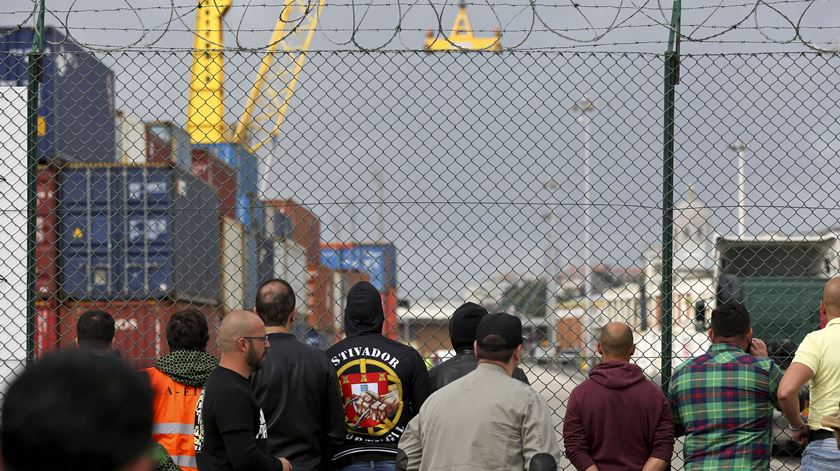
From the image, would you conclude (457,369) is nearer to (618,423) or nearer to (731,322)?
(618,423)

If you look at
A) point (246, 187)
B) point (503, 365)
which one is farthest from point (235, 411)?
point (246, 187)

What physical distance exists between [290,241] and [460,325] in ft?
44.6

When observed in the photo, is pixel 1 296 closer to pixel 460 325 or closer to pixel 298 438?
pixel 298 438

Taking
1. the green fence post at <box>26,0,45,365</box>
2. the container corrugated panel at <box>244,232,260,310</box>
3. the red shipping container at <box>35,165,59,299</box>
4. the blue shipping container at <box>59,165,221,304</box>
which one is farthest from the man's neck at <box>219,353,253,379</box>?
the container corrugated panel at <box>244,232,260,310</box>

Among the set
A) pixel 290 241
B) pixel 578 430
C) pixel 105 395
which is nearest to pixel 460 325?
pixel 578 430

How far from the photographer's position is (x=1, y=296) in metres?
6.37

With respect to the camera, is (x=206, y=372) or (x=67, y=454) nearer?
(x=67, y=454)

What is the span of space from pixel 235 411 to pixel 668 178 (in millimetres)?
2810

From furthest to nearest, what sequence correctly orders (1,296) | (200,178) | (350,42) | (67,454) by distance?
(200,178)
(1,296)
(350,42)
(67,454)

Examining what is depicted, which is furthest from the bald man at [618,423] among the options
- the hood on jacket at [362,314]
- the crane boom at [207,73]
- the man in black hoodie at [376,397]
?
the crane boom at [207,73]

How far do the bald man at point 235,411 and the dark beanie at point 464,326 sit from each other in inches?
46.3

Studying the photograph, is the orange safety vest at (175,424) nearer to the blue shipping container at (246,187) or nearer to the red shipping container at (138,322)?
the blue shipping container at (246,187)

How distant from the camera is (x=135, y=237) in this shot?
13844mm

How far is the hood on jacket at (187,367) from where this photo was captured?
15.3 ft
